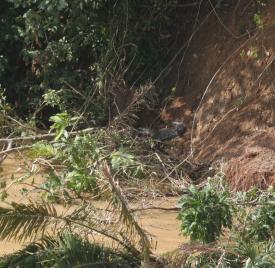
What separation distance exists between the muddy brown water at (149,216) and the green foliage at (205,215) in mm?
559

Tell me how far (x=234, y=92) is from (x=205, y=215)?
414cm

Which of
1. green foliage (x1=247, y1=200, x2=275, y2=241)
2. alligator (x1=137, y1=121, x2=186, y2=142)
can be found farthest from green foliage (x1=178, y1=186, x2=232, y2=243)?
alligator (x1=137, y1=121, x2=186, y2=142)

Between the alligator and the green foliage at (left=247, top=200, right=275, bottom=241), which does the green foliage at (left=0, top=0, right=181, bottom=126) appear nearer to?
the alligator

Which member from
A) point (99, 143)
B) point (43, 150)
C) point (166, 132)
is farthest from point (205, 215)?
point (166, 132)

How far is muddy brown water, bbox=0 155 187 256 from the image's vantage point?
626cm

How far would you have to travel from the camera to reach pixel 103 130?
8.79 metres

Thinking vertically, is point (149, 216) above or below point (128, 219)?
below

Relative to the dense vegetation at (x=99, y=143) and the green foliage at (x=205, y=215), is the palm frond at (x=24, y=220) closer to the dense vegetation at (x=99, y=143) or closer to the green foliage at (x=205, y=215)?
the dense vegetation at (x=99, y=143)

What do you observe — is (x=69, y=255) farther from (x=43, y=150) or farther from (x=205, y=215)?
(x=43, y=150)

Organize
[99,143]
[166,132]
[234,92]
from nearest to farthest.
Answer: [99,143] < [234,92] < [166,132]

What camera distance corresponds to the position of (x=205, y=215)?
5266 mm

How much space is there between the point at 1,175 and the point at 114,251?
394 centimetres

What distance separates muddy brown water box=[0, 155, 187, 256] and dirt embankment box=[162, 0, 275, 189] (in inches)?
34.3

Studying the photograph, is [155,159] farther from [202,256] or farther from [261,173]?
[202,256]
